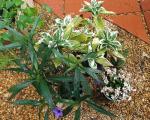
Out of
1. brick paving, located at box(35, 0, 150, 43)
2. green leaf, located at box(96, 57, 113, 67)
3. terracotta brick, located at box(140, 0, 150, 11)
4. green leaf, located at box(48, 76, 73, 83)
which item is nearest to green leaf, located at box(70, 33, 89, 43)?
green leaf, located at box(96, 57, 113, 67)

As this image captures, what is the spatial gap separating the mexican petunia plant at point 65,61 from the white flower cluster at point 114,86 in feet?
0.17

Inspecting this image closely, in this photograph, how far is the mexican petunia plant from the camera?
2014mm

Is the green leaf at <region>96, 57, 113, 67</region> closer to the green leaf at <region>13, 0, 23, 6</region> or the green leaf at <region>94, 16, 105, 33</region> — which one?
the green leaf at <region>94, 16, 105, 33</region>

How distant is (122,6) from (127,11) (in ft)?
0.22

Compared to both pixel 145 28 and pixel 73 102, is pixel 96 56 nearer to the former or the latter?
pixel 73 102

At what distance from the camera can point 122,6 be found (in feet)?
10.5

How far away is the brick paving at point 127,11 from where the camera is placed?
3.05 metres

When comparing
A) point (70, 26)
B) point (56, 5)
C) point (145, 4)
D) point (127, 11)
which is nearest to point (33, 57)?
point (70, 26)

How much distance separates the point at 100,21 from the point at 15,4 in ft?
2.08

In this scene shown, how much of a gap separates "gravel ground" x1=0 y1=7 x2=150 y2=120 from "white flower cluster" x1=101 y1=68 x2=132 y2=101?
0.11 metres

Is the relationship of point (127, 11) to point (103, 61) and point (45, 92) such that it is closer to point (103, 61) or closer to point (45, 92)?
point (103, 61)

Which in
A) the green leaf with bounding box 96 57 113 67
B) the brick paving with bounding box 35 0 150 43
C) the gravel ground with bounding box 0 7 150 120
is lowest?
the gravel ground with bounding box 0 7 150 120

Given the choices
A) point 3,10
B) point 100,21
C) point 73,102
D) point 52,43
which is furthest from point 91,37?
point 3,10

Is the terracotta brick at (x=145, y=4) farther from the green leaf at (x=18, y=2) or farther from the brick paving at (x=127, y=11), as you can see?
the green leaf at (x=18, y=2)
